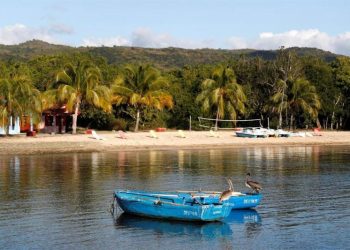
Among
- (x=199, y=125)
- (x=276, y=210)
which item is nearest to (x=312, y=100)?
(x=199, y=125)

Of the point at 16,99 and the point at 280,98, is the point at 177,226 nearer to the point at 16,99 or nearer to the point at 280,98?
the point at 16,99

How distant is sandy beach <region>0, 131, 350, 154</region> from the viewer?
6034 centimetres

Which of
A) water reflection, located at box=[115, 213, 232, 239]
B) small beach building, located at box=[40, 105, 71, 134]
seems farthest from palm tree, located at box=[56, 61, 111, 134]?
water reflection, located at box=[115, 213, 232, 239]

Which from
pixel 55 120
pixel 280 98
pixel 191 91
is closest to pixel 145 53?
pixel 191 91

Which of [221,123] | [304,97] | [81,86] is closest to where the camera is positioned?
[81,86]

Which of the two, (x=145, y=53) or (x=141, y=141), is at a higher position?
(x=145, y=53)

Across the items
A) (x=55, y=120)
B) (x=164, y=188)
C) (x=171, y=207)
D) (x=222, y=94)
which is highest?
(x=222, y=94)

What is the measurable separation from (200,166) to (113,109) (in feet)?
104

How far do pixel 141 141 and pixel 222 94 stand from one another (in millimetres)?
16363

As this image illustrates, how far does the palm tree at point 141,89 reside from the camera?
75.1 metres

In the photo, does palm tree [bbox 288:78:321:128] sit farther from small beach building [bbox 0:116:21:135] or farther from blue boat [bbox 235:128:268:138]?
small beach building [bbox 0:116:21:135]

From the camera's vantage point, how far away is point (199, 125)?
8231cm

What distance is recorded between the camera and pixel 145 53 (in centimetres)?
18088

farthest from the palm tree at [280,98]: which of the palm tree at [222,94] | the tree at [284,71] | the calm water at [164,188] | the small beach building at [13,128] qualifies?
the small beach building at [13,128]
